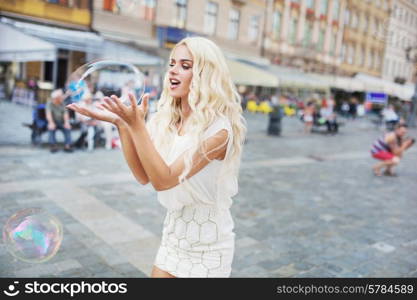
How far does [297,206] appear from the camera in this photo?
6.30 m

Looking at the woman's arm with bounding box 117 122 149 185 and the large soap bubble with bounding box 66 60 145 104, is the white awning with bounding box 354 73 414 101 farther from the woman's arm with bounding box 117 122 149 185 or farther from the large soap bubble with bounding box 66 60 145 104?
the woman's arm with bounding box 117 122 149 185

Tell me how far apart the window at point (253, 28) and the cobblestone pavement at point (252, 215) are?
56.9ft

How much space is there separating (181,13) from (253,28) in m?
6.85

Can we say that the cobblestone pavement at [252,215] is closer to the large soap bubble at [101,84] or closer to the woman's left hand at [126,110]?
the large soap bubble at [101,84]

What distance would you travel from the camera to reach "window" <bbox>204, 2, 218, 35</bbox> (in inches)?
867

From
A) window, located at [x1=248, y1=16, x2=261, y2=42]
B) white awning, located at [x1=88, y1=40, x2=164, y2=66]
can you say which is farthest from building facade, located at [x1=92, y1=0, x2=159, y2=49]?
window, located at [x1=248, y1=16, x2=261, y2=42]

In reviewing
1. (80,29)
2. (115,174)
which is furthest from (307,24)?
(115,174)

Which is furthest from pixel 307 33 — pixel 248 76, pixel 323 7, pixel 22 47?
pixel 22 47

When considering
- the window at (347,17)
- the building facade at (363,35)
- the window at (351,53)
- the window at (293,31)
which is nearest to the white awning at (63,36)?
the window at (293,31)

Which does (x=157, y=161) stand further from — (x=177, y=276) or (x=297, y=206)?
(x=297, y=206)

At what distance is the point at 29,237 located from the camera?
101 inches

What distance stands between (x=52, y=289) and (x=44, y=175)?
4721mm

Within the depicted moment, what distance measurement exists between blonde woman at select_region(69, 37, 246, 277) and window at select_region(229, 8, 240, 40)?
75.5 ft

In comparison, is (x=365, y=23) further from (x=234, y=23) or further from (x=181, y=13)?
(x=181, y=13)
